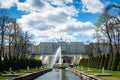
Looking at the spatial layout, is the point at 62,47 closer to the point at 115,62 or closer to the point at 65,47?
the point at 65,47

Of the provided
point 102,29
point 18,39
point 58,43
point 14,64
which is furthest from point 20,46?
point 58,43

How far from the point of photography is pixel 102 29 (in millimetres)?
55125

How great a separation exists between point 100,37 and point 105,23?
936cm

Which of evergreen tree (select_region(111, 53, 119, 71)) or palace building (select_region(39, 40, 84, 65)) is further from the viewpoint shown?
palace building (select_region(39, 40, 84, 65))

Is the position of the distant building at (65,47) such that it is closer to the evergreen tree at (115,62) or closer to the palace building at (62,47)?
the palace building at (62,47)

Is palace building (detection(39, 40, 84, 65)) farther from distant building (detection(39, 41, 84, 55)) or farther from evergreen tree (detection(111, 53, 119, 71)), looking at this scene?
evergreen tree (detection(111, 53, 119, 71))

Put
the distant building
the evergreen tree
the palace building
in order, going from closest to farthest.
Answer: the evergreen tree
the palace building
the distant building

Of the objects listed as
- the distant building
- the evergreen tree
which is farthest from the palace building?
the evergreen tree

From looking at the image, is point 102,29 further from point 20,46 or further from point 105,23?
point 20,46

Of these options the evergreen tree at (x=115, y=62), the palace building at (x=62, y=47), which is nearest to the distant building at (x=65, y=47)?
the palace building at (x=62, y=47)

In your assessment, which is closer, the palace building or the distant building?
the palace building

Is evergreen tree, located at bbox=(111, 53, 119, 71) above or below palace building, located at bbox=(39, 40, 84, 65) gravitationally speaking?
below

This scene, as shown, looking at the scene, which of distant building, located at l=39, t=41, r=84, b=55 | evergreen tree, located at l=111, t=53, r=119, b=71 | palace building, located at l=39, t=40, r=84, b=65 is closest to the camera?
evergreen tree, located at l=111, t=53, r=119, b=71

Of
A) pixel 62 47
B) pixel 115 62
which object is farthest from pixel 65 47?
pixel 115 62
